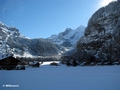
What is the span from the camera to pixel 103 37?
392ft

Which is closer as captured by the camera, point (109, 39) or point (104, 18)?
point (109, 39)

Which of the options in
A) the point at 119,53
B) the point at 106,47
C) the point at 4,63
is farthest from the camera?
the point at 106,47

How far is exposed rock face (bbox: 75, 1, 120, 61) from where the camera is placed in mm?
103125

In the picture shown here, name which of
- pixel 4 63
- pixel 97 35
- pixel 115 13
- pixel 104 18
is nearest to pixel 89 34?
pixel 97 35

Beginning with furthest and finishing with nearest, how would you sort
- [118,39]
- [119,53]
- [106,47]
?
[106,47], [118,39], [119,53]

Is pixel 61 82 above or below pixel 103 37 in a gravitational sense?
below

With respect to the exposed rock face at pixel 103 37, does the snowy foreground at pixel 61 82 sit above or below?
below

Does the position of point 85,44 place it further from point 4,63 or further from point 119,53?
point 4,63

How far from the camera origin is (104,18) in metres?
133

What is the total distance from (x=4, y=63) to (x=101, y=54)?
80.6m

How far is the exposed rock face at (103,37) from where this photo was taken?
338 feet

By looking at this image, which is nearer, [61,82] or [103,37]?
[61,82]

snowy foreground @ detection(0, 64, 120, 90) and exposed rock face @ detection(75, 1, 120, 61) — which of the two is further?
exposed rock face @ detection(75, 1, 120, 61)

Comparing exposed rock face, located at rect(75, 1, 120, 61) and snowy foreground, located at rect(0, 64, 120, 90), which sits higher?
exposed rock face, located at rect(75, 1, 120, 61)
